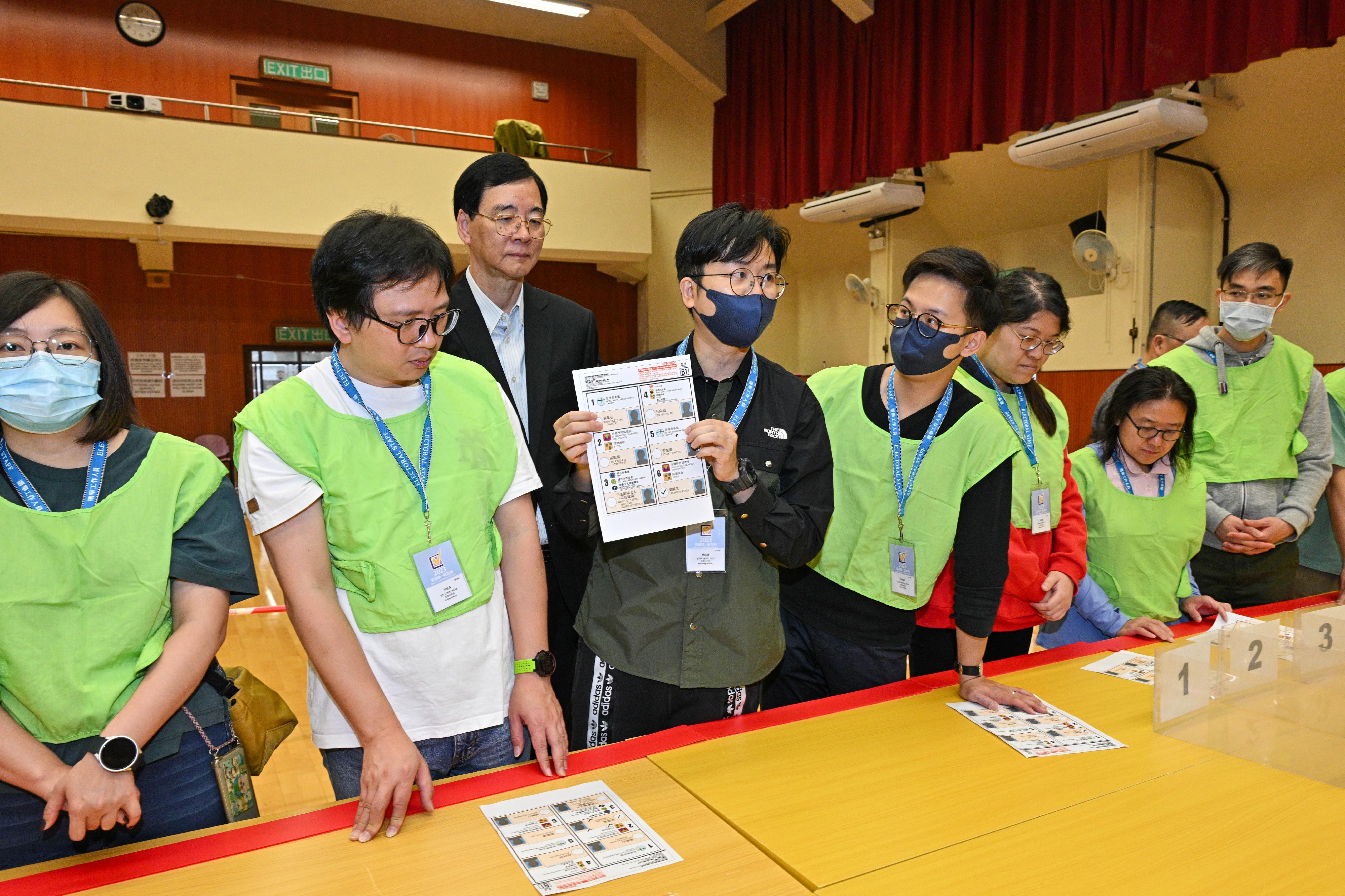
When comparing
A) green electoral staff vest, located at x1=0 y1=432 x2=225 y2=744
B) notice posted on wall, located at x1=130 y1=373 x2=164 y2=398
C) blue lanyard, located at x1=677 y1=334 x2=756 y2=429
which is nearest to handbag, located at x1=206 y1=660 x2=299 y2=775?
green electoral staff vest, located at x1=0 y1=432 x2=225 y2=744

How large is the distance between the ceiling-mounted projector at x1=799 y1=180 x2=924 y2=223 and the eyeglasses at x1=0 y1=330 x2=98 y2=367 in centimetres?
730

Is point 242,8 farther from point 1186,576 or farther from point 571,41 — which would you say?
point 1186,576

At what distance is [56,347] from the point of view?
1311 millimetres

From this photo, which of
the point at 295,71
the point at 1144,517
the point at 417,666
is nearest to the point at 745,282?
the point at 417,666

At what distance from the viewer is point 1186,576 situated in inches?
96.4

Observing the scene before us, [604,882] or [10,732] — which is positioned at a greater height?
[10,732]

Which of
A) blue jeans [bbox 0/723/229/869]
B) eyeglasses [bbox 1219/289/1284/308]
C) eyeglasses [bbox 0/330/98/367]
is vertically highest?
eyeglasses [bbox 1219/289/1284/308]

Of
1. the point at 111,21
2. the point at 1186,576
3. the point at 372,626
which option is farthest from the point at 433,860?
the point at 111,21

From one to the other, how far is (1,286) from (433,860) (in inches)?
42.8

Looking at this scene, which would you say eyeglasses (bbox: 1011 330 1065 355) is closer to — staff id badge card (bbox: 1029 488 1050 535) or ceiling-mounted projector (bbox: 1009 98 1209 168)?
staff id badge card (bbox: 1029 488 1050 535)

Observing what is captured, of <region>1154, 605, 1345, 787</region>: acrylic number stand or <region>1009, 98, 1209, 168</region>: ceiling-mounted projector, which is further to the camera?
<region>1009, 98, 1209, 168</region>: ceiling-mounted projector

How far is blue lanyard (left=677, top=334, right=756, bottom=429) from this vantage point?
5.57 ft

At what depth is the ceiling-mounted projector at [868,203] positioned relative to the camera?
777 cm

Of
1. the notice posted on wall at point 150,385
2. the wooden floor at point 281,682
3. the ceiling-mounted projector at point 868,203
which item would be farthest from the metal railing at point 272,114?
the wooden floor at point 281,682
